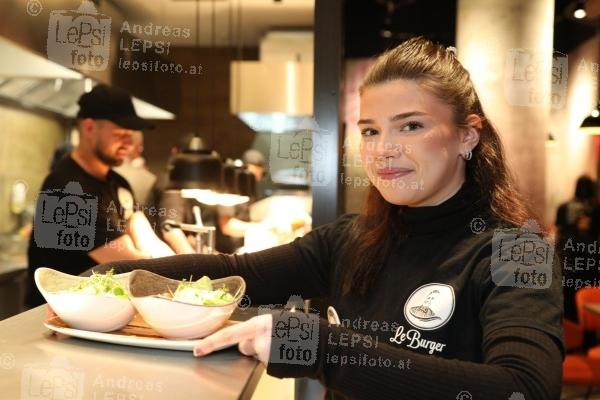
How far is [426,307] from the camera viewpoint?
112 cm

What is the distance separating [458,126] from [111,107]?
3.83 ft

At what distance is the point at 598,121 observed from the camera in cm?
199

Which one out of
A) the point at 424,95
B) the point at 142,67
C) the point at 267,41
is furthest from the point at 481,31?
the point at 267,41

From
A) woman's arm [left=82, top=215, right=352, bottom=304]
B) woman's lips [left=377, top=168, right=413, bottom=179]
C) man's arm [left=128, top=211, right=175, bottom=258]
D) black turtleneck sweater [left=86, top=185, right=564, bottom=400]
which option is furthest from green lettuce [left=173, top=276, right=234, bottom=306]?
man's arm [left=128, top=211, right=175, bottom=258]

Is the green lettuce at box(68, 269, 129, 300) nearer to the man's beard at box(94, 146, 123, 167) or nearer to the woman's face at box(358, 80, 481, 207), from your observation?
the woman's face at box(358, 80, 481, 207)

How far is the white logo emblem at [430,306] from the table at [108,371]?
0.31 m

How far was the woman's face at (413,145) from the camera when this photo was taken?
47.5 inches

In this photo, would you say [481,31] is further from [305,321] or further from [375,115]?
[305,321]

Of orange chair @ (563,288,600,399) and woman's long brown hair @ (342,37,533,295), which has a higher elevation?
woman's long brown hair @ (342,37,533,295)

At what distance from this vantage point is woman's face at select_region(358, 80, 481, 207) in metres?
1.21

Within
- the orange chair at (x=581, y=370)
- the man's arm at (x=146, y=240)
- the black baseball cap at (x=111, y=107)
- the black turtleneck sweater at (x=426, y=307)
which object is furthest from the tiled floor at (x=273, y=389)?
the orange chair at (x=581, y=370)

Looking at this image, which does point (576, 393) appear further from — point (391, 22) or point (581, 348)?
point (391, 22)

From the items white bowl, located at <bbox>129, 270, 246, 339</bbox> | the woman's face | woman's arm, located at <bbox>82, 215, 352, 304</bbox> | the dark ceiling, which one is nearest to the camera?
white bowl, located at <bbox>129, 270, 246, 339</bbox>

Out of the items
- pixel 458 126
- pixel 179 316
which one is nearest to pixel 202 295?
pixel 179 316
